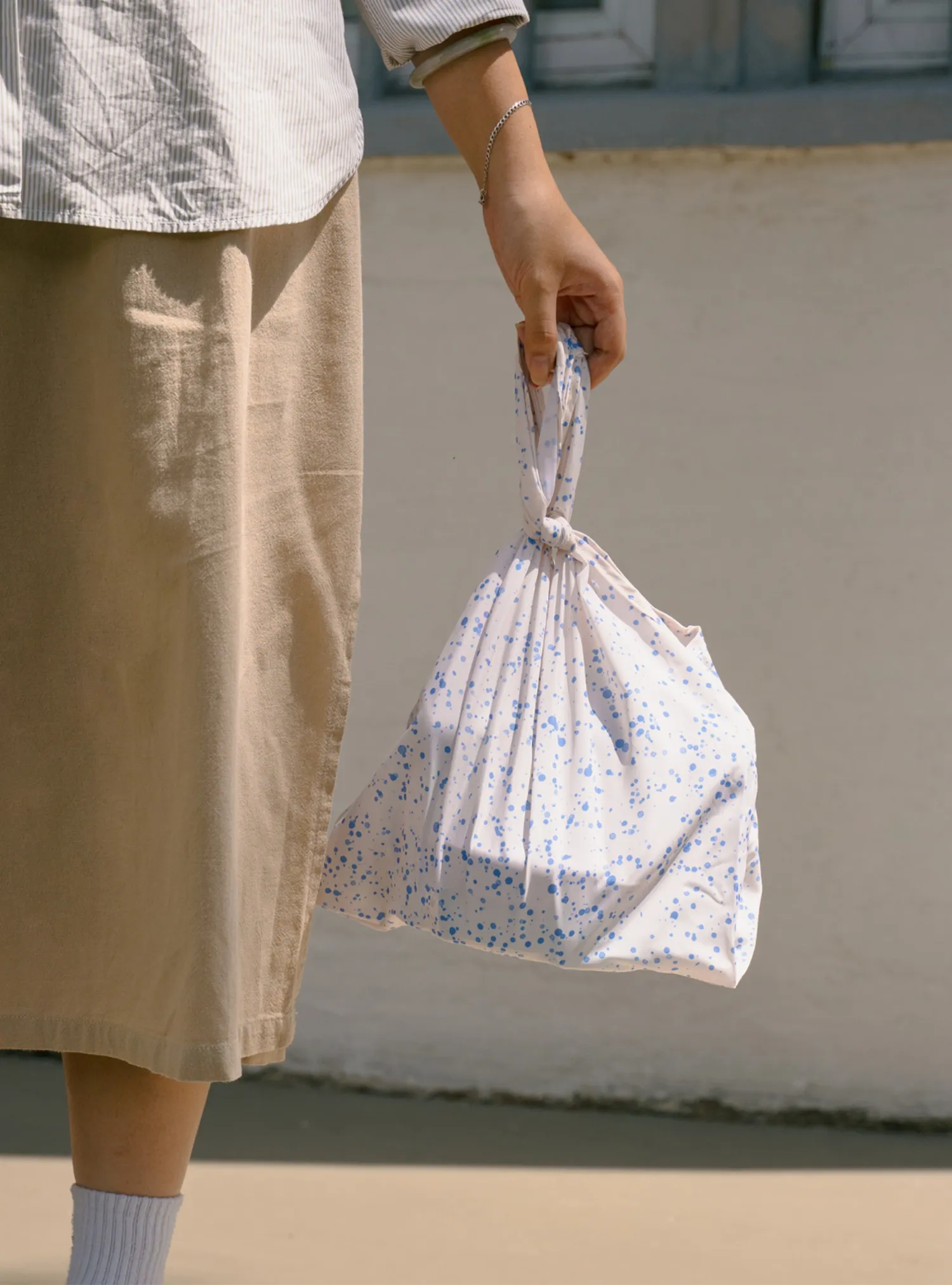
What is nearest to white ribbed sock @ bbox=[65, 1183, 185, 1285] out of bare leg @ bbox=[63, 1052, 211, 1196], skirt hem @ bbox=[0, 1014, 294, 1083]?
bare leg @ bbox=[63, 1052, 211, 1196]

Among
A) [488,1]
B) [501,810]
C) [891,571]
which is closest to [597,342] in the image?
[488,1]

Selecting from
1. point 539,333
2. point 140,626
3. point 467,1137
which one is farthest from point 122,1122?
point 467,1137

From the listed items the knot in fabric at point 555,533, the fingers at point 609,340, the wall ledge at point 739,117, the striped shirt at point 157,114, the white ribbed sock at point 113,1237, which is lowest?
the white ribbed sock at point 113,1237

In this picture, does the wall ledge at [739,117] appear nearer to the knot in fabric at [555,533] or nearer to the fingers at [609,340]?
the fingers at [609,340]

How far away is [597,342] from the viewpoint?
133 cm

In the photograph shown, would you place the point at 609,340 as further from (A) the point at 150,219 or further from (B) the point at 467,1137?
(B) the point at 467,1137

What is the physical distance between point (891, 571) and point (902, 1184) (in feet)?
3.00

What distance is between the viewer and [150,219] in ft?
3.18

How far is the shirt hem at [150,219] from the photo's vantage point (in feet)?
3.09

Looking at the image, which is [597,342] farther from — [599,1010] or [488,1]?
[599,1010]

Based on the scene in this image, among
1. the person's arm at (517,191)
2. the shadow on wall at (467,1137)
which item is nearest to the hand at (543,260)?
the person's arm at (517,191)

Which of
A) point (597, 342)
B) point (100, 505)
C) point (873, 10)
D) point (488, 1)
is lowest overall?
point (100, 505)

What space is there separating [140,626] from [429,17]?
552 mm

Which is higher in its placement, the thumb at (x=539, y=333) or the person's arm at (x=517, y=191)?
the person's arm at (x=517, y=191)
